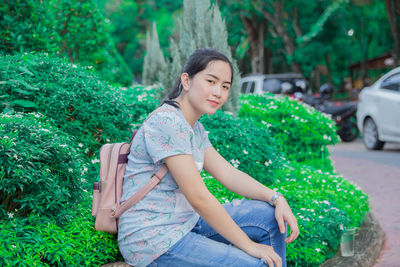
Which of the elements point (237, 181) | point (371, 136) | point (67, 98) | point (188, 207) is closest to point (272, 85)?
point (371, 136)

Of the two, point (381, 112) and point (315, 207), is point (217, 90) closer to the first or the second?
point (315, 207)

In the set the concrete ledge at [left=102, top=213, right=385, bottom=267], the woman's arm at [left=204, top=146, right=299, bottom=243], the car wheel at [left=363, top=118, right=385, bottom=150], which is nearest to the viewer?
the woman's arm at [left=204, top=146, right=299, bottom=243]

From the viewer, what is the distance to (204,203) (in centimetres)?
226

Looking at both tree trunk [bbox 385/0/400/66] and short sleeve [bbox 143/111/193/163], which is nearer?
short sleeve [bbox 143/111/193/163]

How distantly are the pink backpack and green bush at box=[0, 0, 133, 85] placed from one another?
7.86 ft

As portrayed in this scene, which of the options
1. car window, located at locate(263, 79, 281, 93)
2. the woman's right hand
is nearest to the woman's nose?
the woman's right hand

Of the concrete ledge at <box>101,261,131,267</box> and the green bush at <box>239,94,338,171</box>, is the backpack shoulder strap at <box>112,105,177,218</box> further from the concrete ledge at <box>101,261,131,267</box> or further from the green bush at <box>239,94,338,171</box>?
the green bush at <box>239,94,338,171</box>

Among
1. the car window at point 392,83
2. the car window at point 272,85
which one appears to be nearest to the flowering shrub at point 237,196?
the car window at point 392,83

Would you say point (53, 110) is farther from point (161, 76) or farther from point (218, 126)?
point (161, 76)

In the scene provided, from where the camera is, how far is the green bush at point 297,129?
19.2 feet

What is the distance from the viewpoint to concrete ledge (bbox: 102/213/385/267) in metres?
3.78

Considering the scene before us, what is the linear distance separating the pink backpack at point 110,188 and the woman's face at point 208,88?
40 cm

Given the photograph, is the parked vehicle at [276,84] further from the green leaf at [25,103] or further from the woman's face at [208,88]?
the woman's face at [208,88]

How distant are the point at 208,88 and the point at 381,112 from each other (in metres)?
8.44
